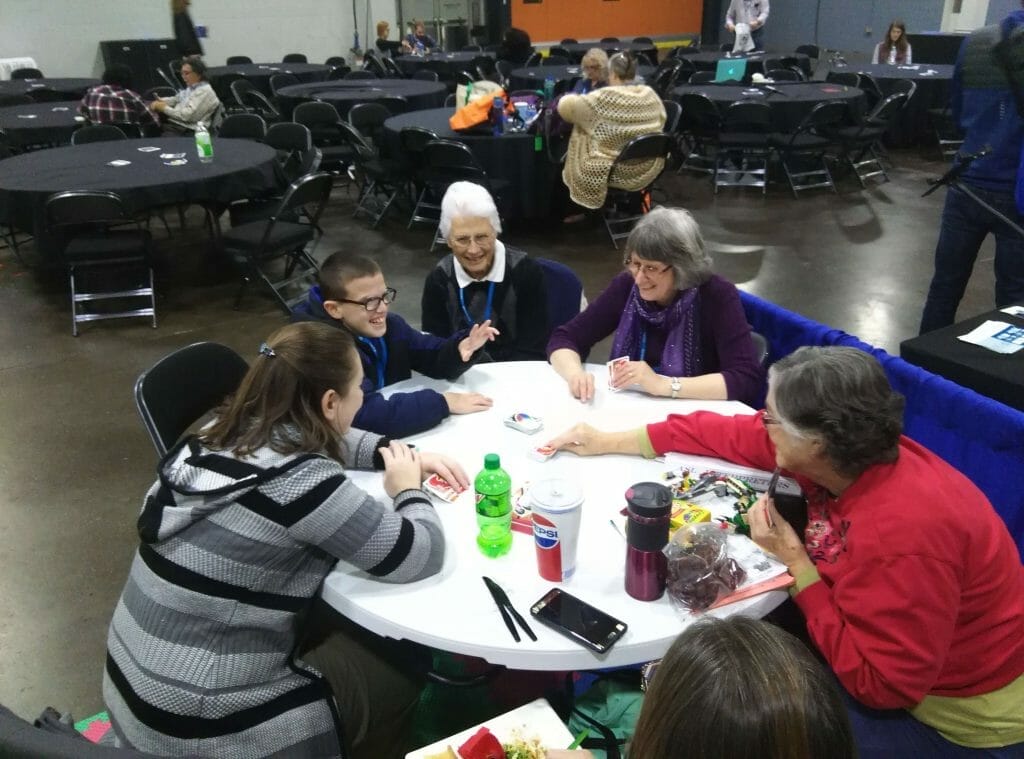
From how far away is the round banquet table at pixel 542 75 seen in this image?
9.05 meters

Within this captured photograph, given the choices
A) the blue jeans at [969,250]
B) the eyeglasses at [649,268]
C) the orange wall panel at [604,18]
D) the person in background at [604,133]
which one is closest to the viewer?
the eyeglasses at [649,268]

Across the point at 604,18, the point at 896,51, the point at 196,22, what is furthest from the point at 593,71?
the point at 604,18

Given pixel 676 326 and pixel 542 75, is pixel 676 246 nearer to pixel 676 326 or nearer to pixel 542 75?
pixel 676 326

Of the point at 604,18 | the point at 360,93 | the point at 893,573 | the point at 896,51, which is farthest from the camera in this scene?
the point at 604,18

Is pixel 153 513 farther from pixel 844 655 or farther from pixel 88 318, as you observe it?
pixel 88 318

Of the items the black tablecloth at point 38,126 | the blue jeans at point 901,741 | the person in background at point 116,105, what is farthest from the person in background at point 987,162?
the black tablecloth at point 38,126

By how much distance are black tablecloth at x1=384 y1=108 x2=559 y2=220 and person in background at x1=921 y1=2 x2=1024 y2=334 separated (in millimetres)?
3252

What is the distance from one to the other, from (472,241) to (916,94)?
8.19 meters

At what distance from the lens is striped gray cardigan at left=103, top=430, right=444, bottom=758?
1388 millimetres

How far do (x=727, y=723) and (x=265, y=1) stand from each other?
14.3 meters

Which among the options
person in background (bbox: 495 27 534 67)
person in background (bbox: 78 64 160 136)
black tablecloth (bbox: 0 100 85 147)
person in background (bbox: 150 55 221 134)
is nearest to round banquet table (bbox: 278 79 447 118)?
person in background (bbox: 150 55 221 134)

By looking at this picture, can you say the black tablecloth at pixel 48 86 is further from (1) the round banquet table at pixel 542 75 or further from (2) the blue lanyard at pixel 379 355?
(2) the blue lanyard at pixel 379 355

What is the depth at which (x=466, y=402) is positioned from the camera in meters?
2.17

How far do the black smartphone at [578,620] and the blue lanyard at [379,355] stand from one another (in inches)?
46.0
